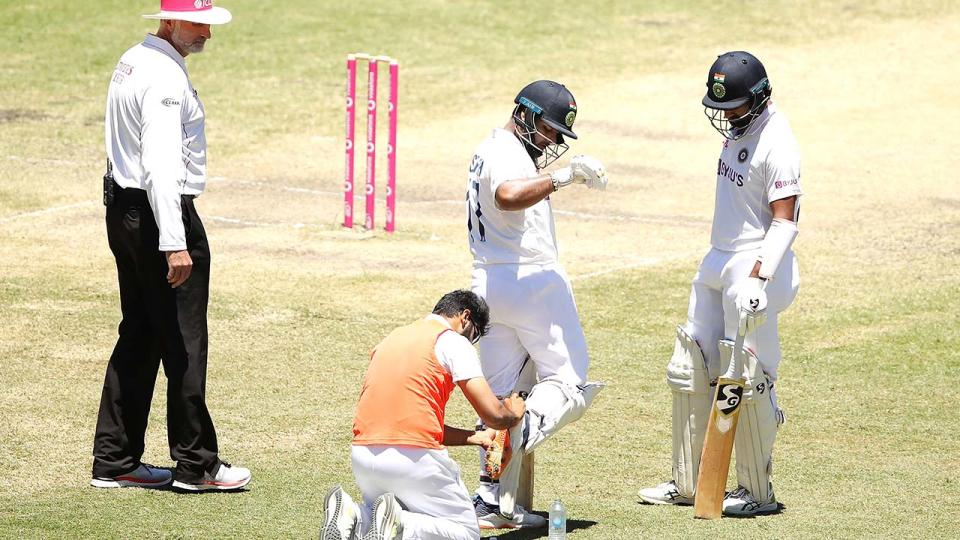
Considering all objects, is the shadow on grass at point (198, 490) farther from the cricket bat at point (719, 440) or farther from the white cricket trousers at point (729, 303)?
the white cricket trousers at point (729, 303)

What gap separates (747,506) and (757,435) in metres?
0.35

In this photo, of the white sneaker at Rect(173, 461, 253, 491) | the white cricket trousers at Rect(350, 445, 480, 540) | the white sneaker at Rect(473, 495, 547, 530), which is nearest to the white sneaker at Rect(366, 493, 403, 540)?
the white cricket trousers at Rect(350, 445, 480, 540)

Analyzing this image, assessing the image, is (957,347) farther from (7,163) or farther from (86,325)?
(7,163)

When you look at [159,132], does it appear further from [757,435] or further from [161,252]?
[757,435]

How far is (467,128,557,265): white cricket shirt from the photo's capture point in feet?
23.7

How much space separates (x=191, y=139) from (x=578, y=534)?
2.67m

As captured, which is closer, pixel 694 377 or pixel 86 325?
pixel 694 377

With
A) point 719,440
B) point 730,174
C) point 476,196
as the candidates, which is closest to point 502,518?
point 719,440

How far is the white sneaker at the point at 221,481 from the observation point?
772cm

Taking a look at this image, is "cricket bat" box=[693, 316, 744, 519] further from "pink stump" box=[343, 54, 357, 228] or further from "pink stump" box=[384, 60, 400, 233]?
"pink stump" box=[343, 54, 357, 228]

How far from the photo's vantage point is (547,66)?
22.8m

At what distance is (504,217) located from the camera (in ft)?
23.9

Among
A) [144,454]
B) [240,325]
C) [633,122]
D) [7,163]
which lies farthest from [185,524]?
[633,122]

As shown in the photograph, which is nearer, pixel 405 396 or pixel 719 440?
pixel 405 396
